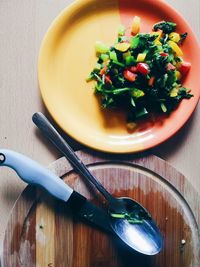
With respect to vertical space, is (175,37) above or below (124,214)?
above

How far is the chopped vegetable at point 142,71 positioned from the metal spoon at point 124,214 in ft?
0.46

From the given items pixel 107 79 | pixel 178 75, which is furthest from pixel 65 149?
pixel 178 75

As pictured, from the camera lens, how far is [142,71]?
112 cm

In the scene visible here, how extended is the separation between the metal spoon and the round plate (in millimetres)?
43

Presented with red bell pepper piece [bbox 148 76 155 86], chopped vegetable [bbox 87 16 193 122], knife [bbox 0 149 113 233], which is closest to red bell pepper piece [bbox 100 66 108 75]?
chopped vegetable [bbox 87 16 193 122]

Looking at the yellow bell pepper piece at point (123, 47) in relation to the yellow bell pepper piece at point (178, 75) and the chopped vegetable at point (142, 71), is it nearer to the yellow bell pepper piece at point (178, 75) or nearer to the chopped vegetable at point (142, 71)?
the chopped vegetable at point (142, 71)

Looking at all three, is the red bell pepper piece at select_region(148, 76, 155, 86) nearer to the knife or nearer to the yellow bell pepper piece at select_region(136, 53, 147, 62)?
the yellow bell pepper piece at select_region(136, 53, 147, 62)

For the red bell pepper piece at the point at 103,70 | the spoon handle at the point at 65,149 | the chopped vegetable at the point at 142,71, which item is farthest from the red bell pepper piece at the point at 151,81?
the spoon handle at the point at 65,149

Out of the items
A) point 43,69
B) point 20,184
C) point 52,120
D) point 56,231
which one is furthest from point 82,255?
point 43,69

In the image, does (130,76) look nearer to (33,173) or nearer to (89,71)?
(89,71)

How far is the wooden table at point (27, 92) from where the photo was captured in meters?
1.20

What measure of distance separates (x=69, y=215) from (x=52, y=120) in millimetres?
228

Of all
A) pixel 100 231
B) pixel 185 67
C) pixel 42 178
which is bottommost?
pixel 100 231

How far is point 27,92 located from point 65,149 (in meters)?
0.18
